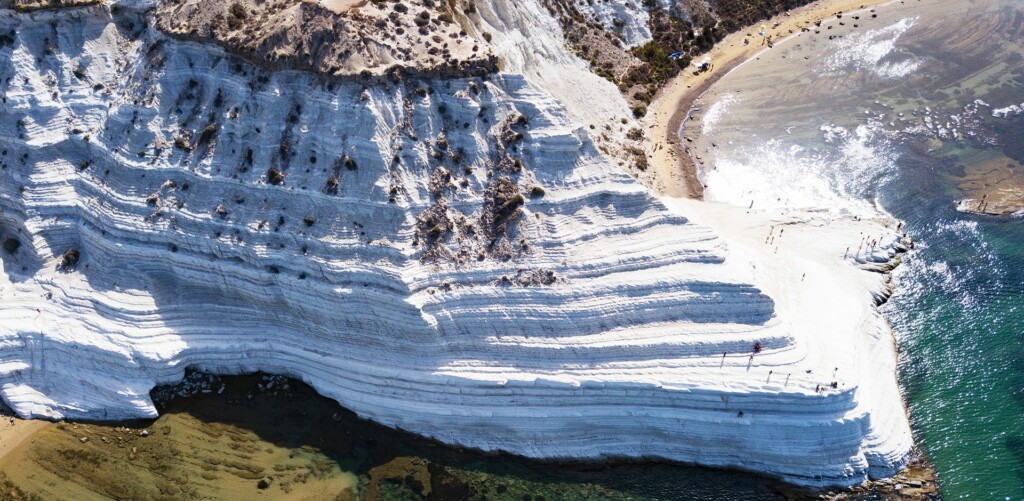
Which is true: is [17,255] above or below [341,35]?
below

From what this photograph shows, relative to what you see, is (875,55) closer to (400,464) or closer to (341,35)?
(341,35)

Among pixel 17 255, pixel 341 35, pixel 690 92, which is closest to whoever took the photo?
pixel 341 35

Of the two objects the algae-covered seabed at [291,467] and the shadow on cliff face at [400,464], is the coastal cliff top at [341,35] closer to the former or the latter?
the shadow on cliff face at [400,464]

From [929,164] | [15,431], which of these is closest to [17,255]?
[15,431]

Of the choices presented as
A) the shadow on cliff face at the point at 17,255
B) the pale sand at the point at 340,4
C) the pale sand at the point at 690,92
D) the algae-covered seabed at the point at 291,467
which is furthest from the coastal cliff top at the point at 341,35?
the algae-covered seabed at the point at 291,467

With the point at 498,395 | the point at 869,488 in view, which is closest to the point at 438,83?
the point at 498,395

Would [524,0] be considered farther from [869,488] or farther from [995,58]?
[995,58]
